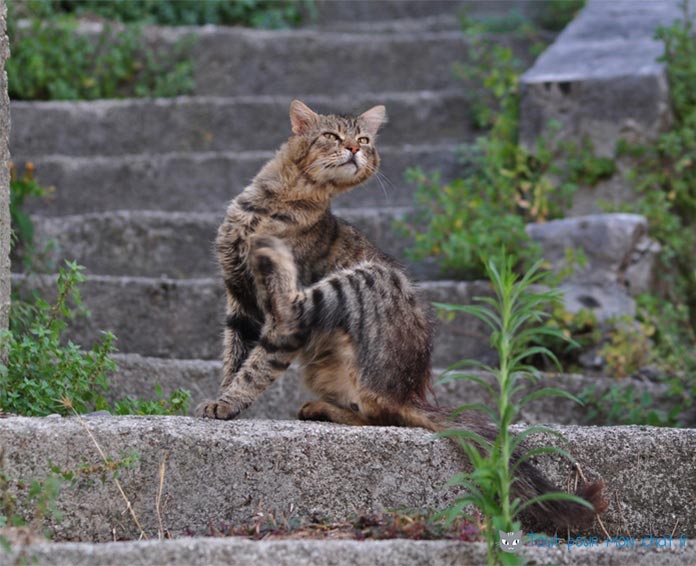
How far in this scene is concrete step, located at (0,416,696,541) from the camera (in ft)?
8.78

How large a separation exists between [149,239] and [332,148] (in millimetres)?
1832

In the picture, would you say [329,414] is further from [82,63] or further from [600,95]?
[82,63]

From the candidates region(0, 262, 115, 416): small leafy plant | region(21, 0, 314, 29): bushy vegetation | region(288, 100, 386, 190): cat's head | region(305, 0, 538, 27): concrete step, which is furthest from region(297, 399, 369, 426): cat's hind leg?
region(305, 0, 538, 27): concrete step

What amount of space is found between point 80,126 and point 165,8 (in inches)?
68.0

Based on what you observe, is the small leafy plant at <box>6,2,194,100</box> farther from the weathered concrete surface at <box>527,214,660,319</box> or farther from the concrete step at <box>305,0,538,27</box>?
the weathered concrete surface at <box>527,214,660,319</box>

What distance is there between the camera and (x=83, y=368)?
321cm

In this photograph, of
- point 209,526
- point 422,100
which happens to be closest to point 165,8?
point 422,100

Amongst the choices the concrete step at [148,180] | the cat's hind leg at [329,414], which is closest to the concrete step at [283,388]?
the cat's hind leg at [329,414]

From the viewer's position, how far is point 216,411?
3.23m

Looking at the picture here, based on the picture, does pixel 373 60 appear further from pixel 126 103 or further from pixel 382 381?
pixel 382 381

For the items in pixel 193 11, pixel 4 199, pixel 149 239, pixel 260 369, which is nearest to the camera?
pixel 4 199

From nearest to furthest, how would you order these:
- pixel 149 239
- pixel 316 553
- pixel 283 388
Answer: pixel 316 553, pixel 283 388, pixel 149 239

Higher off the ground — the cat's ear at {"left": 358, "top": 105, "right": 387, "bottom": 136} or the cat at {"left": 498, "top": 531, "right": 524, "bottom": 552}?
the cat's ear at {"left": 358, "top": 105, "right": 387, "bottom": 136}

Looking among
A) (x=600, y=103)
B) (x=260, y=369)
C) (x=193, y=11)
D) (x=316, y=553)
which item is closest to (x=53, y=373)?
(x=260, y=369)
